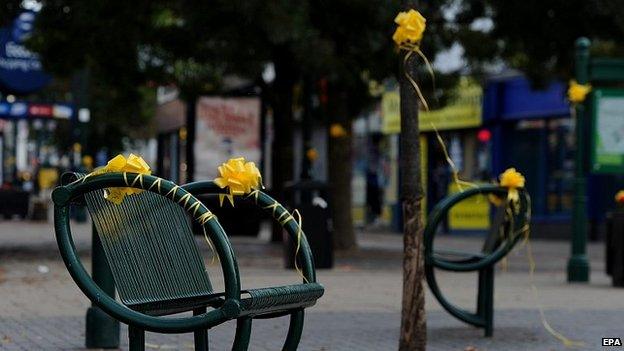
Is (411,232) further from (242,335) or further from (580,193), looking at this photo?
(580,193)

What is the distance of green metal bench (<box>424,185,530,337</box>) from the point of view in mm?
9352

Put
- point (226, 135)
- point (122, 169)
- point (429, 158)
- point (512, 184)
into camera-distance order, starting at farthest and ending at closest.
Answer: point (429, 158)
point (226, 135)
point (512, 184)
point (122, 169)

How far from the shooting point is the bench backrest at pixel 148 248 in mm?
5641

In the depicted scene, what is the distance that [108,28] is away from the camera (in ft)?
63.3

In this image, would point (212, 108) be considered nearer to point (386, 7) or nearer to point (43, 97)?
point (386, 7)

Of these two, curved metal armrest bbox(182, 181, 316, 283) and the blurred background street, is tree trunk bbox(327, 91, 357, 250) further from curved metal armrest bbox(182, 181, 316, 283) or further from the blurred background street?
curved metal armrest bbox(182, 181, 316, 283)

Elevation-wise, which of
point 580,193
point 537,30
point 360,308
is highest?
point 537,30

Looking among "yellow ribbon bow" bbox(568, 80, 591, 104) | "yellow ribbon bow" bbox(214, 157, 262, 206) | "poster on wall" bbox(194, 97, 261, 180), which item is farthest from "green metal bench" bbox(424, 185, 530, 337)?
"poster on wall" bbox(194, 97, 261, 180)

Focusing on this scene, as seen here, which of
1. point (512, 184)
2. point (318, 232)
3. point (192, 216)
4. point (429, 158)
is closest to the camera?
point (192, 216)

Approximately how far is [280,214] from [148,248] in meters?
0.59

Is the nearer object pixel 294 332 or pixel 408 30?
pixel 294 332

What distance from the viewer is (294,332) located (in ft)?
19.2

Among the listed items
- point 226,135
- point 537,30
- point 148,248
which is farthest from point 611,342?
point 226,135

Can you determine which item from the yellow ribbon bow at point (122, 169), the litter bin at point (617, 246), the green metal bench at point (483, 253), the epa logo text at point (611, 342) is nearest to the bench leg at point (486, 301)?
the green metal bench at point (483, 253)
